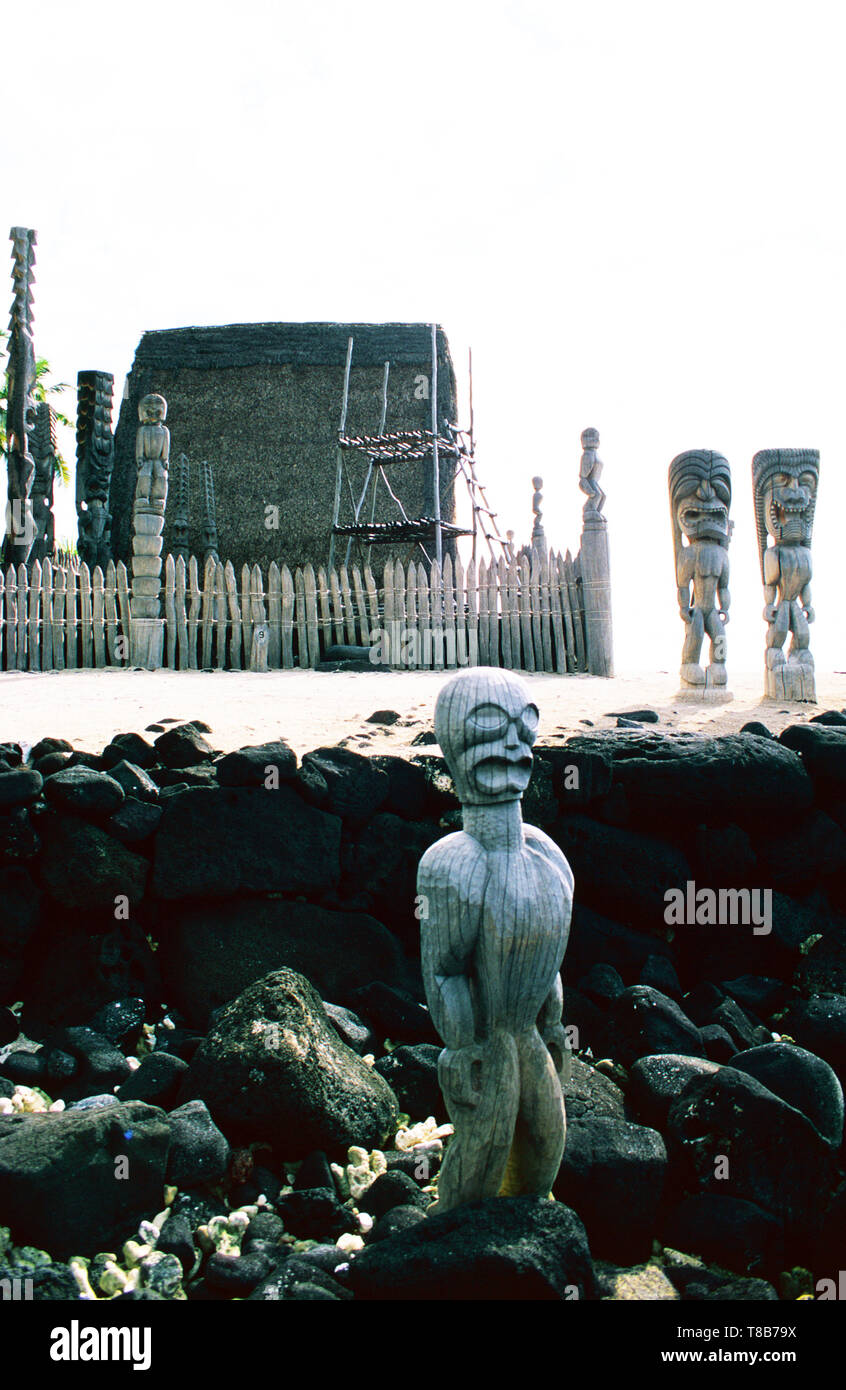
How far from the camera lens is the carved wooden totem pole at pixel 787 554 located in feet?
29.8

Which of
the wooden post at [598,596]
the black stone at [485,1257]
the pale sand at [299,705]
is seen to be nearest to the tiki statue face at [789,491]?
the pale sand at [299,705]

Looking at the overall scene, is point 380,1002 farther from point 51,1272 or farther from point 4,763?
point 4,763

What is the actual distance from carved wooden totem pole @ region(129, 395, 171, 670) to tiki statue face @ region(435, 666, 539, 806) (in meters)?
8.96

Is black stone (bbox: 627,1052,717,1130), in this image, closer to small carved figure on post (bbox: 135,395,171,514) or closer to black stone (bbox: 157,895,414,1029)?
black stone (bbox: 157,895,414,1029)

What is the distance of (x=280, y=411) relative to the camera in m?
19.8

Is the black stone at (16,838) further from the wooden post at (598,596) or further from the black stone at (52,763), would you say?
the wooden post at (598,596)

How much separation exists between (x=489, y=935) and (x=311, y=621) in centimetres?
920

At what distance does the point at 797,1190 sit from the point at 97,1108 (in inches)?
103

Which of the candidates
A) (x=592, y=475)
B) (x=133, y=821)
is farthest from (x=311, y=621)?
(x=133, y=821)

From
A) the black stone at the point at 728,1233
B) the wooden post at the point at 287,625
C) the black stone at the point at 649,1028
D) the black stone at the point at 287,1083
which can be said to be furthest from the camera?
the wooden post at the point at 287,625

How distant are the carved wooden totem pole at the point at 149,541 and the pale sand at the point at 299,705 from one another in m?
0.81

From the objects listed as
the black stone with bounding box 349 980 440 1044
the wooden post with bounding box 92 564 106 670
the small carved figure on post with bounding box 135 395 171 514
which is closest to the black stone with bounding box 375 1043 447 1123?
the black stone with bounding box 349 980 440 1044

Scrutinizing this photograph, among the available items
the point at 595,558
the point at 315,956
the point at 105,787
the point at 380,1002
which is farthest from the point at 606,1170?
the point at 595,558
